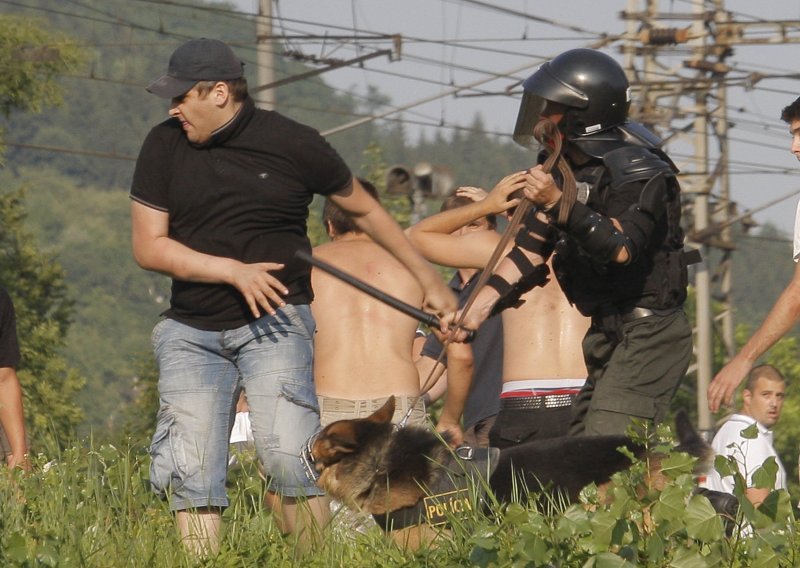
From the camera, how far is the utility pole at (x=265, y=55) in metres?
18.9

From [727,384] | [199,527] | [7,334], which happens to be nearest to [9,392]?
[7,334]

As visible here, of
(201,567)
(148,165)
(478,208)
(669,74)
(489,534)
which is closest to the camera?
(489,534)

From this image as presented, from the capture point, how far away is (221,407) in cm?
529

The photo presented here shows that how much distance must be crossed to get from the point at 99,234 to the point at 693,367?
88805 millimetres

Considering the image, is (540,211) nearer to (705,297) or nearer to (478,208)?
(478,208)

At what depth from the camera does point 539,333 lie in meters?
6.52

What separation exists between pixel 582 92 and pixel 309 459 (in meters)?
1.74

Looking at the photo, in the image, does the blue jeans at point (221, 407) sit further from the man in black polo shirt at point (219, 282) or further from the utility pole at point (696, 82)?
the utility pole at point (696, 82)

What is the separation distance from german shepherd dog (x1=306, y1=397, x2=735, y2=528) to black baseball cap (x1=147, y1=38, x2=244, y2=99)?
1339 millimetres

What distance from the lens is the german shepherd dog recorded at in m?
4.93

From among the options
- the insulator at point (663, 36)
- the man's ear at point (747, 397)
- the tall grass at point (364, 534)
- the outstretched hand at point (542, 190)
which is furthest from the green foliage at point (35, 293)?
the outstretched hand at point (542, 190)

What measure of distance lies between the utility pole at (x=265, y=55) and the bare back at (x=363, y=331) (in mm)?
11308

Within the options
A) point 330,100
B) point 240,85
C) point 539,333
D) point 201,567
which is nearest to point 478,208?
point 539,333

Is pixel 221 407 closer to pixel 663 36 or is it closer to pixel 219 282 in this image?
pixel 219 282
